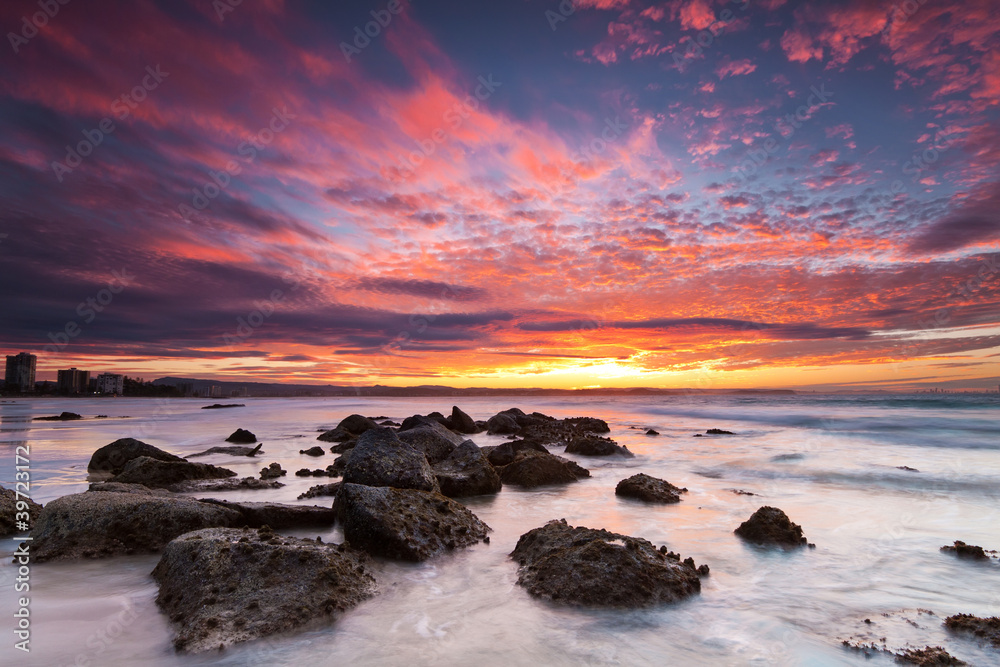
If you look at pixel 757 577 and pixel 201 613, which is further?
pixel 757 577

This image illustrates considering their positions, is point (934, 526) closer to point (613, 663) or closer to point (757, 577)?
point (757, 577)

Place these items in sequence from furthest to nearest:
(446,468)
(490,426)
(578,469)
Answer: (490,426) → (578,469) → (446,468)

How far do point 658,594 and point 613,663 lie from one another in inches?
44.2

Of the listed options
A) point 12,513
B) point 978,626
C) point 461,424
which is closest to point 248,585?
point 12,513

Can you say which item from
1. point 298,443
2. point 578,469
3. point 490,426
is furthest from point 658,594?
point 490,426

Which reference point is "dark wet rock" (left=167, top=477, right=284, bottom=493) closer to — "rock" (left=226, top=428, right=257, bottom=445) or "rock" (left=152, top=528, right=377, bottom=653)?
"rock" (left=152, top=528, right=377, bottom=653)

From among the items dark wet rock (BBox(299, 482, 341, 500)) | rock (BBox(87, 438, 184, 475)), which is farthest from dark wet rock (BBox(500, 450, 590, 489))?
rock (BBox(87, 438, 184, 475))

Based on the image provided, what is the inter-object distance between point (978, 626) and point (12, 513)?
10140mm

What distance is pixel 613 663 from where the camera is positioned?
3.65 m

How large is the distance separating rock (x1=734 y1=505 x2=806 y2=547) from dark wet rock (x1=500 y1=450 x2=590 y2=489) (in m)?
4.35

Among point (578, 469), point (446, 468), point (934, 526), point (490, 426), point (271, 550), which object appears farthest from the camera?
point (490, 426)

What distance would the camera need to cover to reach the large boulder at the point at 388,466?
25.3 feet

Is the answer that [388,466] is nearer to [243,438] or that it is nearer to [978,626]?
[978,626]

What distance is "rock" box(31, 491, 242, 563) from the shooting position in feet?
17.6
